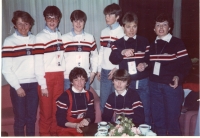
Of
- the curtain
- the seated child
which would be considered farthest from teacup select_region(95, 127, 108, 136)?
the curtain

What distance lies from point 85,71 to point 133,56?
Answer: 16.0 inches

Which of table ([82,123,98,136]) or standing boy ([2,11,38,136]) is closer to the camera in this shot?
table ([82,123,98,136])

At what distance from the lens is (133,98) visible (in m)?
1.58

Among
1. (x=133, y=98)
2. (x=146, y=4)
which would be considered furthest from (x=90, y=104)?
(x=146, y=4)

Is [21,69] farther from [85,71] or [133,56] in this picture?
[133,56]

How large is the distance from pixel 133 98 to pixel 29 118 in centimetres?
90

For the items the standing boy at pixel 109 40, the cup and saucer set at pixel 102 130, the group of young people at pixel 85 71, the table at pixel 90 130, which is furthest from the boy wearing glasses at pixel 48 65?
the cup and saucer set at pixel 102 130

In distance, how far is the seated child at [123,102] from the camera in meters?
1.56

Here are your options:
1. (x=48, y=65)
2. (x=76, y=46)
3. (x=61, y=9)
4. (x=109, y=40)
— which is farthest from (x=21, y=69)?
(x=61, y=9)

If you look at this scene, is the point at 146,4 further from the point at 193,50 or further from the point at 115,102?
the point at 115,102

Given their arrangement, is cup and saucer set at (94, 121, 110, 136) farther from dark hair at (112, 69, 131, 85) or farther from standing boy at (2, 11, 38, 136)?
standing boy at (2, 11, 38, 136)

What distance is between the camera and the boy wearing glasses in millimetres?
1797

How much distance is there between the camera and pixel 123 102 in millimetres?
1597

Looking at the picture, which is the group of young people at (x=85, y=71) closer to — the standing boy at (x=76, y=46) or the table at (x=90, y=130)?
the standing boy at (x=76, y=46)
